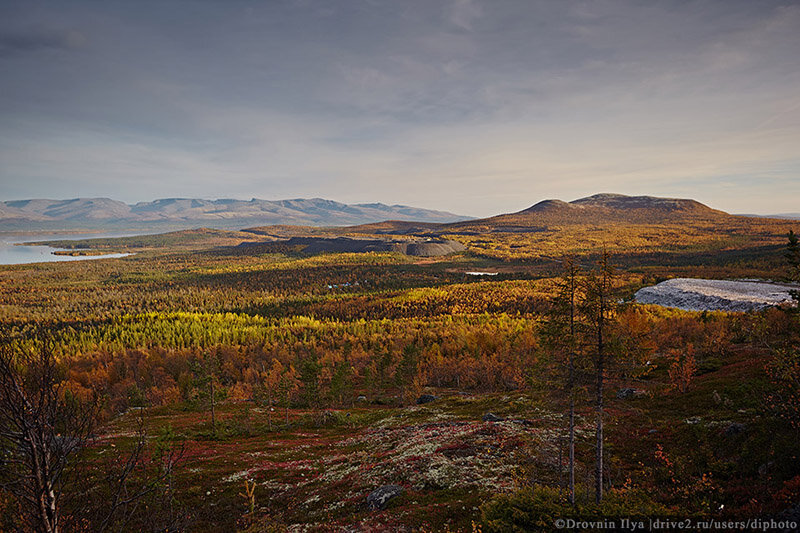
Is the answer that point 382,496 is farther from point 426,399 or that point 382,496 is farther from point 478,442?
point 426,399

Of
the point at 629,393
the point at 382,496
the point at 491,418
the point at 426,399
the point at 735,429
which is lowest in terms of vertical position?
the point at 426,399

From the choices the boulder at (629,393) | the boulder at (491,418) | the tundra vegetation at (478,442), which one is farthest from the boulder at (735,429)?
the boulder at (491,418)

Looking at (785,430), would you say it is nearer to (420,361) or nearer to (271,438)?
(271,438)

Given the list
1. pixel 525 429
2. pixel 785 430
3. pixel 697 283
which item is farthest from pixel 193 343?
pixel 697 283

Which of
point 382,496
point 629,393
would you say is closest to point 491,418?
point 629,393

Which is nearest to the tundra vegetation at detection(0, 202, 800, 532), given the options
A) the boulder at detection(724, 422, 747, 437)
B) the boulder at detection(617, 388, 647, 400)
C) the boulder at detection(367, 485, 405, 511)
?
the boulder at detection(724, 422, 747, 437)

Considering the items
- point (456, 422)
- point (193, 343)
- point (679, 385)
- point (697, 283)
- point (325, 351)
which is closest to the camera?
point (679, 385)

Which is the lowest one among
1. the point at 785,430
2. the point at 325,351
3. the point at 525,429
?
the point at 325,351

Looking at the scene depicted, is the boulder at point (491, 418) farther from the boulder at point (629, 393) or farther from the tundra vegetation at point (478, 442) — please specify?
the boulder at point (629, 393)
